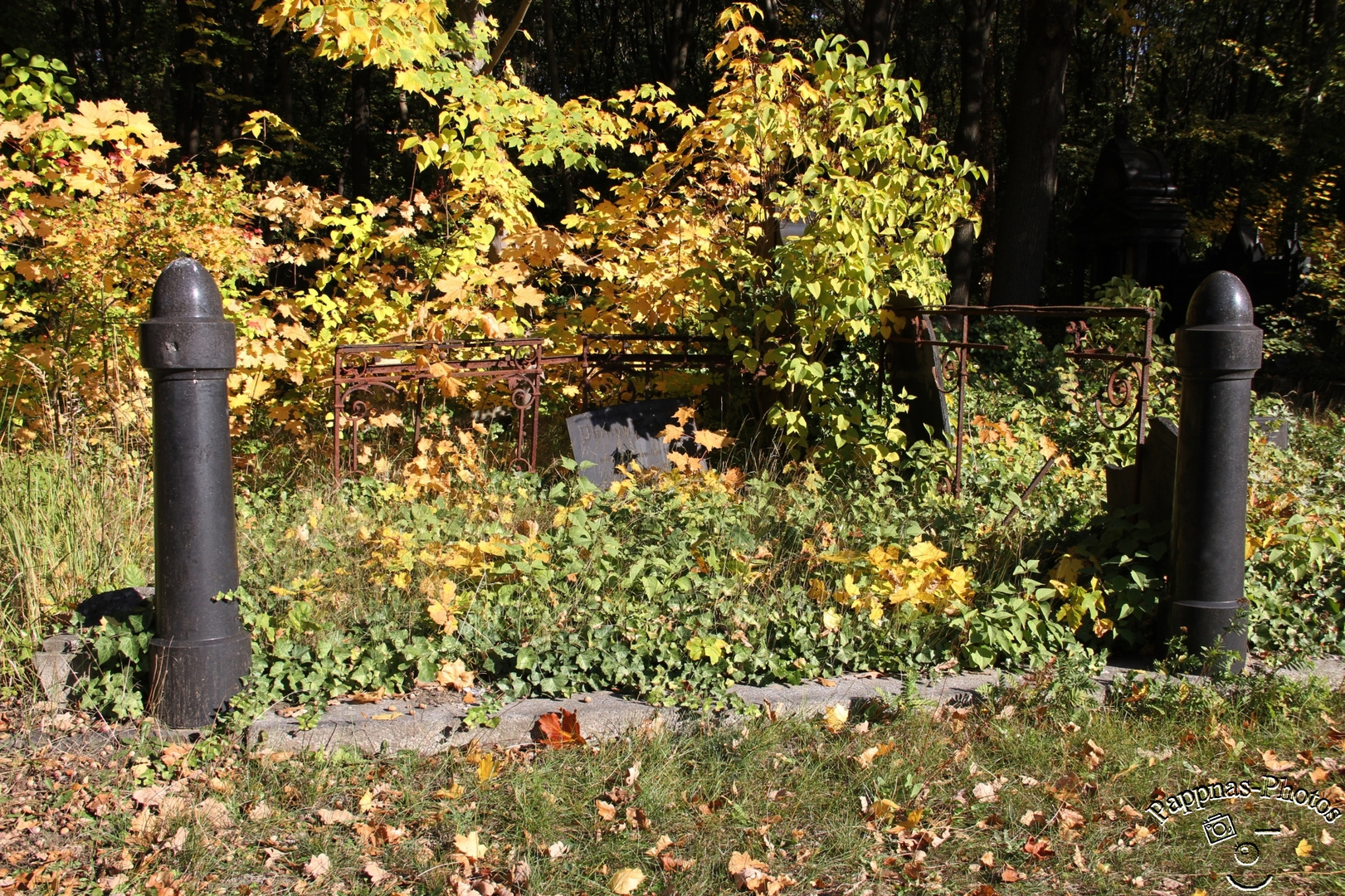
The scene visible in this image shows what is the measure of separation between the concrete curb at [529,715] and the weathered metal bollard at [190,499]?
260mm

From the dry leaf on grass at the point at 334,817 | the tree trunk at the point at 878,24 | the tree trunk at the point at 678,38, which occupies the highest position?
the tree trunk at the point at 678,38

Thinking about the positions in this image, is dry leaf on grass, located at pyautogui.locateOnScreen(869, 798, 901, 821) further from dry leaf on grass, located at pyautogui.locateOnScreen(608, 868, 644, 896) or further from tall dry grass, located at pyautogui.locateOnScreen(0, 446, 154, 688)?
tall dry grass, located at pyautogui.locateOnScreen(0, 446, 154, 688)

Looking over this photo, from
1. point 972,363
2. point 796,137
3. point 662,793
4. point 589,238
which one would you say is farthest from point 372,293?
point 972,363

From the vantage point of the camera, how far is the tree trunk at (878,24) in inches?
528

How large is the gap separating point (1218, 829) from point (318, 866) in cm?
246

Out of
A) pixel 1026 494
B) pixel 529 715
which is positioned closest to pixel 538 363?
pixel 1026 494

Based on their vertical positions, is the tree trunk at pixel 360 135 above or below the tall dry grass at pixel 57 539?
above

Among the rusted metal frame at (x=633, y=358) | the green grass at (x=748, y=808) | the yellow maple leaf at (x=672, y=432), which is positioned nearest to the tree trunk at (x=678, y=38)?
the rusted metal frame at (x=633, y=358)

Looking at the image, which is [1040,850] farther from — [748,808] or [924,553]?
[924,553]

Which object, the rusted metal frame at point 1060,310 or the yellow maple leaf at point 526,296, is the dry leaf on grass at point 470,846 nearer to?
the rusted metal frame at point 1060,310

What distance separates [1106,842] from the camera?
275 centimetres

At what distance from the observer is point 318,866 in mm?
2553

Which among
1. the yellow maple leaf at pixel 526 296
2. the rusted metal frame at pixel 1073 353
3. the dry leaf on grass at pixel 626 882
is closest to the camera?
the dry leaf on grass at pixel 626 882

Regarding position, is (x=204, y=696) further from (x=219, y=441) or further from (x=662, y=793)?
(x=662, y=793)
